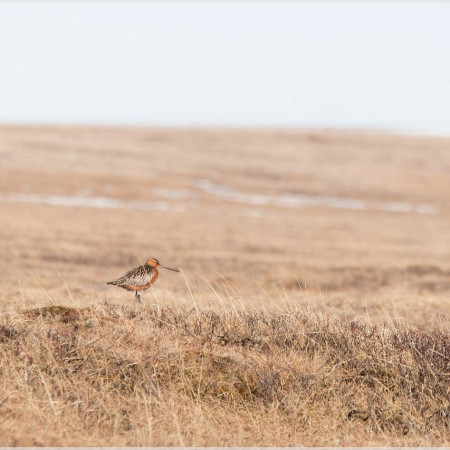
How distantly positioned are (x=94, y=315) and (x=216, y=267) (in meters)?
13.2

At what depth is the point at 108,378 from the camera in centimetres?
591

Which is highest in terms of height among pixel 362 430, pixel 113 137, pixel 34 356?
pixel 34 356

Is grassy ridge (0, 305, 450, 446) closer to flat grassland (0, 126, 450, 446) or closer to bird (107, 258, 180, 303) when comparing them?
flat grassland (0, 126, 450, 446)

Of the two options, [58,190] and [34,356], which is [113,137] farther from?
[34,356]

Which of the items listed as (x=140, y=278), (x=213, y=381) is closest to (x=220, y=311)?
(x=140, y=278)

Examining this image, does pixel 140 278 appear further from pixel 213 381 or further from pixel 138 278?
pixel 213 381

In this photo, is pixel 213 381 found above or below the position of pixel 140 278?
below

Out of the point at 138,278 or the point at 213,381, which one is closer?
the point at 213,381

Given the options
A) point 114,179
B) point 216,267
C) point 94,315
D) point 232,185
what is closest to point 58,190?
point 114,179

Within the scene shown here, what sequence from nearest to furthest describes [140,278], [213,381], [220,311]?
[213,381] → [140,278] → [220,311]

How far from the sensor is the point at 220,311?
762cm

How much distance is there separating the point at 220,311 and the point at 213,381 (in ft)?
5.34

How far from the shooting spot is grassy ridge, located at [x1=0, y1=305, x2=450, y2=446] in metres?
5.31

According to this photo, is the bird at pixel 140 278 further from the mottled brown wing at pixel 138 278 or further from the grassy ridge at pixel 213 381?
the grassy ridge at pixel 213 381
